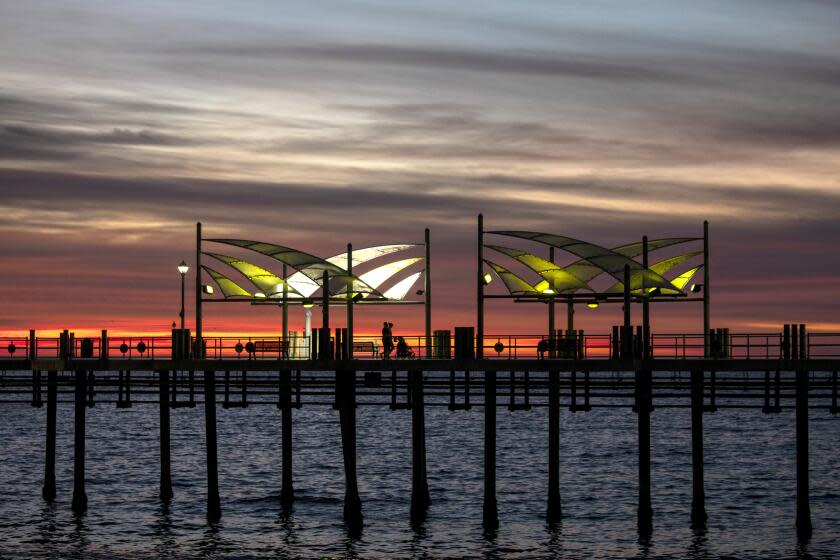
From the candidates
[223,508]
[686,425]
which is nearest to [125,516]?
[223,508]

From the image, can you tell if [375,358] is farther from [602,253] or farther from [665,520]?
[665,520]

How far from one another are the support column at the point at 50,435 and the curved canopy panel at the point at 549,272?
19155 millimetres

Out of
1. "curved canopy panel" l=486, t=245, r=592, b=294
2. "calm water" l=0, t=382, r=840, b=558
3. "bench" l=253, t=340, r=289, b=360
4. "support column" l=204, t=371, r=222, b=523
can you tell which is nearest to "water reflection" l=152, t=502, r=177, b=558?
"calm water" l=0, t=382, r=840, b=558

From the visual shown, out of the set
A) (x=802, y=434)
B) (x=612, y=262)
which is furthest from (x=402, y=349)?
(x=802, y=434)

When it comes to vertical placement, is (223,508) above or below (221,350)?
below

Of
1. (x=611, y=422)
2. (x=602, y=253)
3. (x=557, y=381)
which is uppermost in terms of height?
(x=602, y=253)

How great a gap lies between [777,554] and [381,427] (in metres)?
90.9

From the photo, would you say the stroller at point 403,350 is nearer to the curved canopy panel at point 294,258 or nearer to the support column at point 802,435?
the curved canopy panel at point 294,258

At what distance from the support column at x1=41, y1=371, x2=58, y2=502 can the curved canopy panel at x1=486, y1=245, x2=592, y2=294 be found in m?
19.2

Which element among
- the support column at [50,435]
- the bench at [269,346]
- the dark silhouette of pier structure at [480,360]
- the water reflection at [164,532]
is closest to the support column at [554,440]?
the dark silhouette of pier structure at [480,360]

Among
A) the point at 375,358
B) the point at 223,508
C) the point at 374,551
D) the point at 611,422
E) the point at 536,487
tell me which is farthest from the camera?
the point at 611,422

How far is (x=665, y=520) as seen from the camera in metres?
56.3

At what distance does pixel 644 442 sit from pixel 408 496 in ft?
71.0

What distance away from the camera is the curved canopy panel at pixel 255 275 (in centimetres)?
5875
